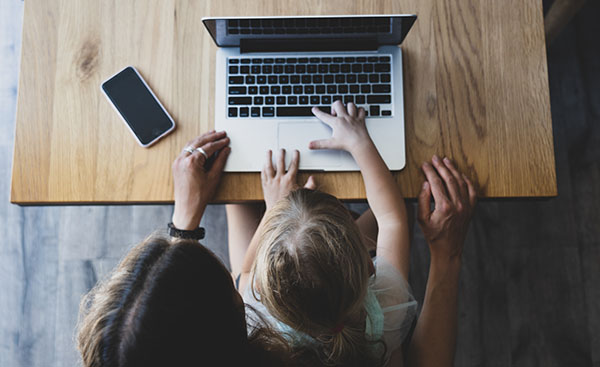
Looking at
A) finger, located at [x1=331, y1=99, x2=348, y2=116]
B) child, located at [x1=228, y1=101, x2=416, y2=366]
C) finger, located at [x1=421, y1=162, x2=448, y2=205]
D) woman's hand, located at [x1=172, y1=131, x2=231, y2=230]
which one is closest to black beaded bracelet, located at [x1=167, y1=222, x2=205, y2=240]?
woman's hand, located at [x1=172, y1=131, x2=231, y2=230]

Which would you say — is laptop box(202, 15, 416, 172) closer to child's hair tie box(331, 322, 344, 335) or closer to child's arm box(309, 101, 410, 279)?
child's arm box(309, 101, 410, 279)

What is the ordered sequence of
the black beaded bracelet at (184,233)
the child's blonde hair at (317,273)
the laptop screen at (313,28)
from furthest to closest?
the black beaded bracelet at (184,233), the laptop screen at (313,28), the child's blonde hair at (317,273)

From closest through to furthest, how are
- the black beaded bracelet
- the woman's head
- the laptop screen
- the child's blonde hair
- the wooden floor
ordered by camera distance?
the woman's head
the child's blonde hair
the laptop screen
the black beaded bracelet
the wooden floor

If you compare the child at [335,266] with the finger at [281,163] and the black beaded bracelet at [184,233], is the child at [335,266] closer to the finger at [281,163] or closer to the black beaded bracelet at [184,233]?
the finger at [281,163]

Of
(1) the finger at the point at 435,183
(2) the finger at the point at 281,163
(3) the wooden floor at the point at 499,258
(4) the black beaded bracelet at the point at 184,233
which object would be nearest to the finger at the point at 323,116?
(2) the finger at the point at 281,163

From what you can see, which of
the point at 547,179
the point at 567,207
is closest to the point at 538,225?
the point at 567,207

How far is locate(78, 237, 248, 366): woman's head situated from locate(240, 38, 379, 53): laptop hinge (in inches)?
17.7

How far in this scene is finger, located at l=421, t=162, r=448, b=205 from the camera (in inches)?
33.6

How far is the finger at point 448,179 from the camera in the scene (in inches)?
33.6

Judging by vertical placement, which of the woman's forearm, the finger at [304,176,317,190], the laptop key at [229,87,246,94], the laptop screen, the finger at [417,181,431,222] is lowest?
the woman's forearm

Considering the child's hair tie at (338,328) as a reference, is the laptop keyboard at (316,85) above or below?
above

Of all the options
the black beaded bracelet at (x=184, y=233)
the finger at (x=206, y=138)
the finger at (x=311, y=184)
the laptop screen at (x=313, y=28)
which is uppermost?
the laptop screen at (x=313, y=28)

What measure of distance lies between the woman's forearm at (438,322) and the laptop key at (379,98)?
0.36m

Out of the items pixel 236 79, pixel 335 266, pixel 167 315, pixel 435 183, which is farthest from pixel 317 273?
pixel 236 79
